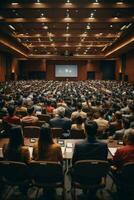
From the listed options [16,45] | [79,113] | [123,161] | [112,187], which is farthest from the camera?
[16,45]

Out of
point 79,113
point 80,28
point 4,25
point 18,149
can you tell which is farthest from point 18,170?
point 80,28

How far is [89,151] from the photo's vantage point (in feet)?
16.5

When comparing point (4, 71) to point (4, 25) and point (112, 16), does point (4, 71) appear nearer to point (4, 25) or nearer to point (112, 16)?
point (4, 25)

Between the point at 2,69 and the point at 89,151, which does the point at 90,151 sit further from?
the point at 2,69

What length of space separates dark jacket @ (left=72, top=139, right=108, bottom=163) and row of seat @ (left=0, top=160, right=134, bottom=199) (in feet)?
0.95

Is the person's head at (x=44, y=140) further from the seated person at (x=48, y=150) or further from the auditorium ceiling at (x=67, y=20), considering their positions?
the auditorium ceiling at (x=67, y=20)

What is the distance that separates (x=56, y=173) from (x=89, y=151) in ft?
2.12

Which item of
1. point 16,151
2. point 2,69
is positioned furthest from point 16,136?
point 2,69

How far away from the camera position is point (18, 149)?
5.13 meters

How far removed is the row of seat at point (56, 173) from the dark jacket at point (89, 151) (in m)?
0.29

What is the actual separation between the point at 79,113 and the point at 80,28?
16340mm

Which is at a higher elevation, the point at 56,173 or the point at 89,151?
the point at 89,151

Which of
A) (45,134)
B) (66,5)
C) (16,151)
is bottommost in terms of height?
(16,151)

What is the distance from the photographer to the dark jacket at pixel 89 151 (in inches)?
198
